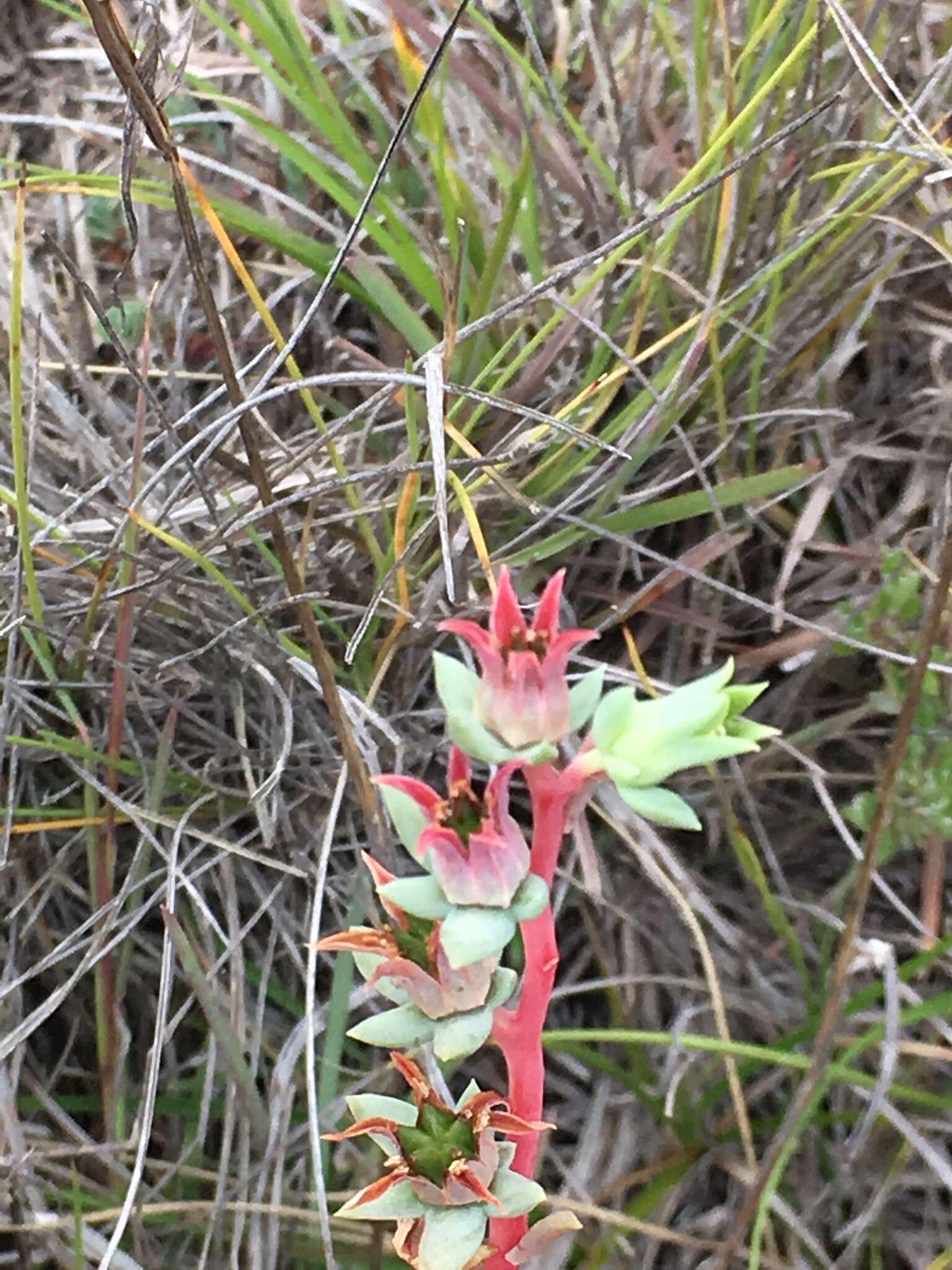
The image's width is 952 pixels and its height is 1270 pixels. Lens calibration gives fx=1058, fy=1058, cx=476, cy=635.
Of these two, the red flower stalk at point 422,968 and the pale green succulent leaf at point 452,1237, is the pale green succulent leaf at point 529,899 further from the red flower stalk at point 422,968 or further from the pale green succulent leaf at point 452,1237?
the pale green succulent leaf at point 452,1237

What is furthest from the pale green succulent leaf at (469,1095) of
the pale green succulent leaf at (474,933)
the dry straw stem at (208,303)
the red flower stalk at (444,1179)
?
the dry straw stem at (208,303)

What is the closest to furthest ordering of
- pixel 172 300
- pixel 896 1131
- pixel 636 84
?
1. pixel 896 1131
2. pixel 636 84
3. pixel 172 300

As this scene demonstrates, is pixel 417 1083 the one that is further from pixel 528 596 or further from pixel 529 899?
pixel 528 596

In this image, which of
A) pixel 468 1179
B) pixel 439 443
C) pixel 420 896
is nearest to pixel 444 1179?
pixel 468 1179

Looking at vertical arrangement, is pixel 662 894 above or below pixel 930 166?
below

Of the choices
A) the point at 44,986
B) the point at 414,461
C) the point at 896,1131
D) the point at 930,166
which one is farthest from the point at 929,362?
the point at 44,986

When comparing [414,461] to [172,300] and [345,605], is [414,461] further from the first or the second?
[172,300]
